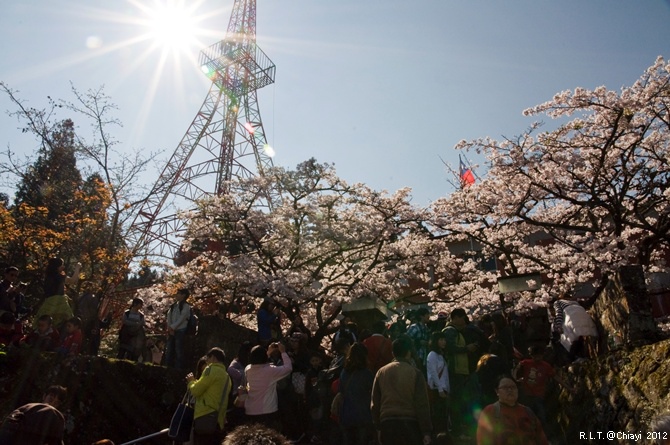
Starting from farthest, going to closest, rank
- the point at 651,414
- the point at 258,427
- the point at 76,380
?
1. the point at 76,380
2. the point at 651,414
3. the point at 258,427

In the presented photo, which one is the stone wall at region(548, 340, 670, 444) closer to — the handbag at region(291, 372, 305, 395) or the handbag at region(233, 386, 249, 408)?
the handbag at region(291, 372, 305, 395)

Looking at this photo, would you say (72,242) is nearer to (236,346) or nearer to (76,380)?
(236,346)

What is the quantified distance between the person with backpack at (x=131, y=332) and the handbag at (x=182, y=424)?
329 cm

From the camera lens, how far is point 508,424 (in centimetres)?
360

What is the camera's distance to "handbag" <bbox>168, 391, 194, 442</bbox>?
4770mm

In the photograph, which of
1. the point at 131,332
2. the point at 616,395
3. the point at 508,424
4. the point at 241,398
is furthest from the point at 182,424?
the point at 616,395

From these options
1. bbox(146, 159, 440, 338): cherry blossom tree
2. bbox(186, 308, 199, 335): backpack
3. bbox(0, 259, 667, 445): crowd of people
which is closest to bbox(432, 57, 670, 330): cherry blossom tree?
bbox(146, 159, 440, 338): cherry blossom tree

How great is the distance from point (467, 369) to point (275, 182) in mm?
9237

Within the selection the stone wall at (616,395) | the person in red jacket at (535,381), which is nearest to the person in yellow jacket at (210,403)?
the person in red jacket at (535,381)

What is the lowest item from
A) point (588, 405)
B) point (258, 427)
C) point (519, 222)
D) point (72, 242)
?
point (588, 405)

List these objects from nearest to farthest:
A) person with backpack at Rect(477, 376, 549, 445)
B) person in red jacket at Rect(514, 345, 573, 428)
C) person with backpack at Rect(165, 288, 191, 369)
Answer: person with backpack at Rect(477, 376, 549, 445), person in red jacket at Rect(514, 345, 573, 428), person with backpack at Rect(165, 288, 191, 369)

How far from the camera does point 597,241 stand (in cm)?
1050

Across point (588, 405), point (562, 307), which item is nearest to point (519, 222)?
point (562, 307)

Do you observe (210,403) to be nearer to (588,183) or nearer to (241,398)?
(241,398)
